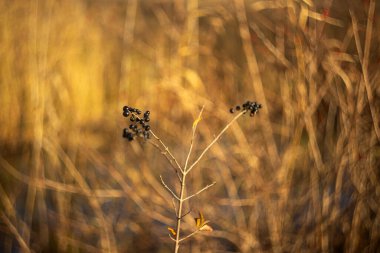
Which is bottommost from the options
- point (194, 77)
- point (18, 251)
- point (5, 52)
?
point (18, 251)

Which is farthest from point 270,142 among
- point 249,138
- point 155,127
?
point 155,127

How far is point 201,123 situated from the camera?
3.28 m

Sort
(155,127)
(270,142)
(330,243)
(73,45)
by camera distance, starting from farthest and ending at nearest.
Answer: (73,45) < (155,127) < (270,142) < (330,243)

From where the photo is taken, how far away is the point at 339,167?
2254 mm

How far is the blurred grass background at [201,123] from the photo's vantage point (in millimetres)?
2371

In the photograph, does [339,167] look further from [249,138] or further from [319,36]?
[249,138]

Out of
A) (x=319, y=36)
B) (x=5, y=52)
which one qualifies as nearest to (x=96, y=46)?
(x=5, y=52)

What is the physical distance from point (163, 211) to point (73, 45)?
2058mm

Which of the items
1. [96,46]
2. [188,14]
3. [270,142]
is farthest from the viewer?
[96,46]

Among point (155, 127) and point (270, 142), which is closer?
point (270, 142)

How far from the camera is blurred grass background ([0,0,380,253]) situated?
237cm

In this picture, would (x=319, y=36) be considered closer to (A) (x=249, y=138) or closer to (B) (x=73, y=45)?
(A) (x=249, y=138)

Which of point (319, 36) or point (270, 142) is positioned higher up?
point (319, 36)

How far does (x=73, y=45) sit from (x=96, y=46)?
389 millimetres
